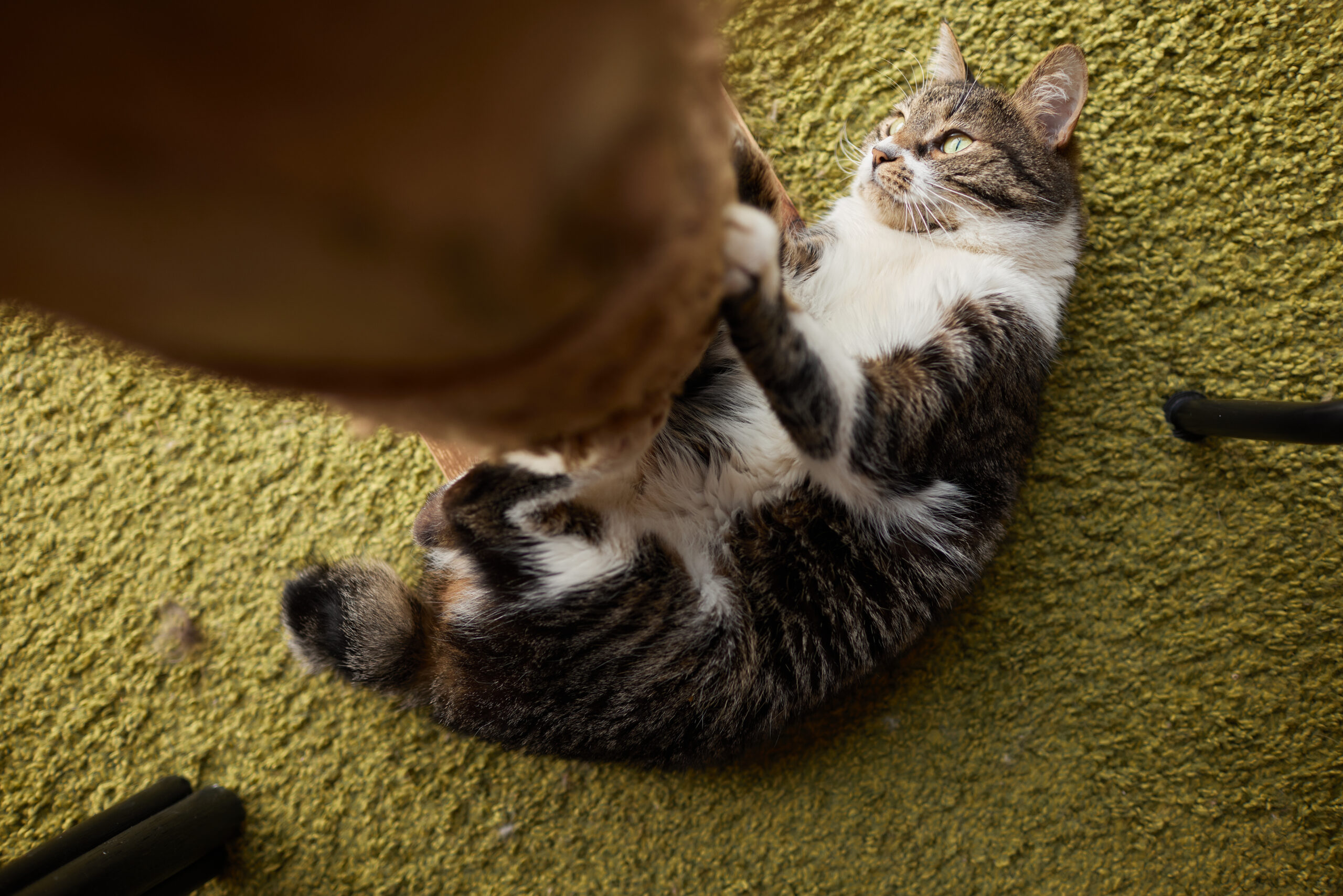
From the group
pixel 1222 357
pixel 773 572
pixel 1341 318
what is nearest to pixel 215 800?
pixel 773 572

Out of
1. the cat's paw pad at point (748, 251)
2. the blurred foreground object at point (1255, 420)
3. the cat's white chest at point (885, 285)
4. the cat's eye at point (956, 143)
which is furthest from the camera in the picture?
the cat's eye at point (956, 143)

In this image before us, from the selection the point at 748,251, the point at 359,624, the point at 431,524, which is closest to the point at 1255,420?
the point at 748,251

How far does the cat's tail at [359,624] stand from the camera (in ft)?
3.82

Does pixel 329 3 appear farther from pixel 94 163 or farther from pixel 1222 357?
pixel 1222 357

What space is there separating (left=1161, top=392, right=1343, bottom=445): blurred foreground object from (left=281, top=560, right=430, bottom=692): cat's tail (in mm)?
1335

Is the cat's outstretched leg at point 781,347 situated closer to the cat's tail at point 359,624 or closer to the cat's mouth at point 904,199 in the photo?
the cat's mouth at point 904,199

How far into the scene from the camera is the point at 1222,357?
1336 millimetres

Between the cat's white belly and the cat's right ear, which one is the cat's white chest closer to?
the cat's white belly

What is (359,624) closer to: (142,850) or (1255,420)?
(142,850)

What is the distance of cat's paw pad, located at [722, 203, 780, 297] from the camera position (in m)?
0.61

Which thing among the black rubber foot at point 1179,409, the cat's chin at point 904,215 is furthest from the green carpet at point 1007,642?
the cat's chin at point 904,215

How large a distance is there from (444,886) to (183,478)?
1.00 meters

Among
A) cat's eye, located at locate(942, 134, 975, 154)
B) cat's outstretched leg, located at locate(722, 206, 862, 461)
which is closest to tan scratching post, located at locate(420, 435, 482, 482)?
cat's outstretched leg, located at locate(722, 206, 862, 461)

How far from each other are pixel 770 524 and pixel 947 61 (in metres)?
0.92
